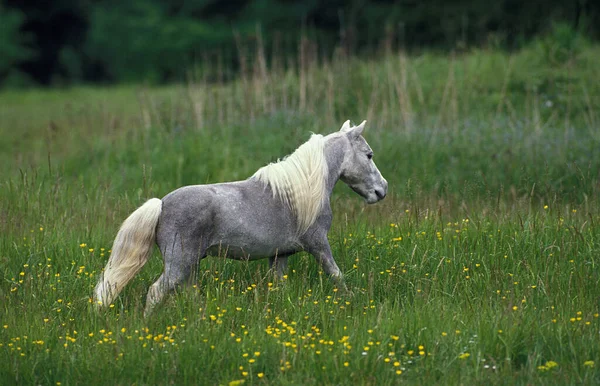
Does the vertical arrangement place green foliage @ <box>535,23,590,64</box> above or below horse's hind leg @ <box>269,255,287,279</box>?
above

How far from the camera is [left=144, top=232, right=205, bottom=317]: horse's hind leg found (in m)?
5.75

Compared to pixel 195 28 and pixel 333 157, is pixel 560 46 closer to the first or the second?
pixel 333 157

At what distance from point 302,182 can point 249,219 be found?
1.65ft

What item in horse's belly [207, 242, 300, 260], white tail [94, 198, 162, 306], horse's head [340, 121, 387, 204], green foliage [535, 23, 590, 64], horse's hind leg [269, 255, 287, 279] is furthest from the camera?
green foliage [535, 23, 590, 64]

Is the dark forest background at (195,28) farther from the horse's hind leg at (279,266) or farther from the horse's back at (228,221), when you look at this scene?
the horse's back at (228,221)

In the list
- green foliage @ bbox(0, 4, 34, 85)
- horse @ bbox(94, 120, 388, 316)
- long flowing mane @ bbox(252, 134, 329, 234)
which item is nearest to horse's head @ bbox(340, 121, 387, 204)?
horse @ bbox(94, 120, 388, 316)

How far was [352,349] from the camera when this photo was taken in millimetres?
5090

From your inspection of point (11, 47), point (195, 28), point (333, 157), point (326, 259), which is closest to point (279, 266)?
point (326, 259)

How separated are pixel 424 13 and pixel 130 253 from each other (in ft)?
73.7

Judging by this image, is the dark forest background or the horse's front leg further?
the dark forest background

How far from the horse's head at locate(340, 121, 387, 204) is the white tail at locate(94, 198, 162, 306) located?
153 centimetres

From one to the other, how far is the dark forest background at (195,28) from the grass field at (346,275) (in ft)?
44.9

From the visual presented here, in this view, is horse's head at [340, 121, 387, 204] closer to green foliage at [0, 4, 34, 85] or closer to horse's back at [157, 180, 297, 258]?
horse's back at [157, 180, 297, 258]

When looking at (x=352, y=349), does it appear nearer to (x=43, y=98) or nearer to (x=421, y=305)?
(x=421, y=305)
